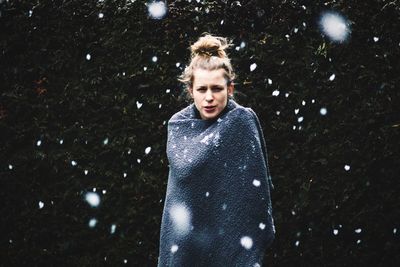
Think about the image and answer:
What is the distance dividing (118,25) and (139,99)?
0.62 m

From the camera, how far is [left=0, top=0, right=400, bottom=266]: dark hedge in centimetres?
339

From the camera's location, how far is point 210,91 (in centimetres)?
232

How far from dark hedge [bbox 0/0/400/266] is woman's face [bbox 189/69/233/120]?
A: 105 cm

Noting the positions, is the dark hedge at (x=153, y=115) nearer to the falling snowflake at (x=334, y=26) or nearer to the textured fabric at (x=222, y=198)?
the falling snowflake at (x=334, y=26)

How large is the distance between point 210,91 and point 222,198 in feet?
1.95

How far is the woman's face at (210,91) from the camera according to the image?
2.31m

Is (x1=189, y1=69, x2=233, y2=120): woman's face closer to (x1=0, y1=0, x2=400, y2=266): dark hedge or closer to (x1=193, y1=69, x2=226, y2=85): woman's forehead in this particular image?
(x1=193, y1=69, x2=226, y2=85): woman's forehead

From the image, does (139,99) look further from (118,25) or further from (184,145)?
(184,145)

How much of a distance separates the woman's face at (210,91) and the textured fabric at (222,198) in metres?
0.06

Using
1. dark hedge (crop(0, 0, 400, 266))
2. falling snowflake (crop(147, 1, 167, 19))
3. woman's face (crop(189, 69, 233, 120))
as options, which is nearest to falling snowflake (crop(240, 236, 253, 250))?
woman's face (crop(189, 69, 233, 120))

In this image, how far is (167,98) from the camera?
3424 millimetres

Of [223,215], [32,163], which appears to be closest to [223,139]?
[223,215]

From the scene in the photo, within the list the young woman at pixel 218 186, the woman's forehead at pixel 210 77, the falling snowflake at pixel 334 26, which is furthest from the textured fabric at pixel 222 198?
the falling snowflake at pixel 334 26

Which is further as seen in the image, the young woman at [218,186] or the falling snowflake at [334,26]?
the falling snowflake at [334,26]
